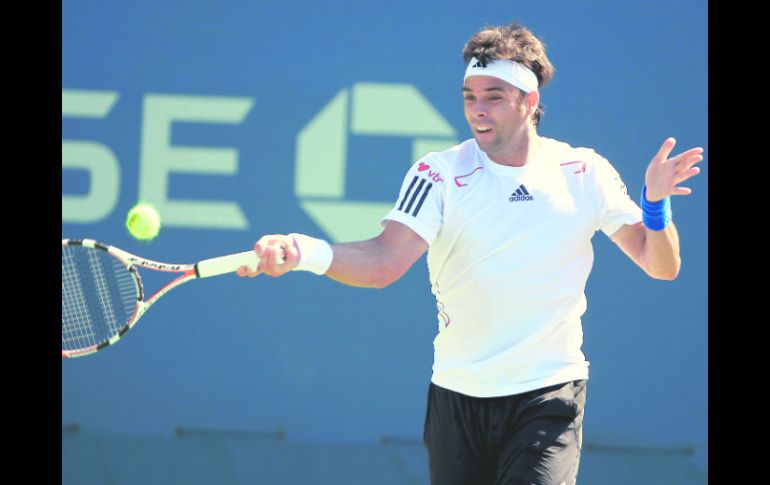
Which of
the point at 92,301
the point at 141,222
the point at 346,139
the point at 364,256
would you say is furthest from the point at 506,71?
the point at 346,139

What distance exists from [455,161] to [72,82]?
288cm

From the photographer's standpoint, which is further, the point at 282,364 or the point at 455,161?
the point at 282,364

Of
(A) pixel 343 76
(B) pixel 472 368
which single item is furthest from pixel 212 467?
(B) pixel 472 368

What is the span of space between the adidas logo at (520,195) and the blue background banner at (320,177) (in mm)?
2051

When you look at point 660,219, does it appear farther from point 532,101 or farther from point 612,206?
point 532,101

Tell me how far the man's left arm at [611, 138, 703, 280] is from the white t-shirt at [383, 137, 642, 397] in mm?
187

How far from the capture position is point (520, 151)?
3727 millimetres

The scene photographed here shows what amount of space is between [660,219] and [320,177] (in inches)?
97.1

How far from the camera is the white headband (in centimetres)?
371

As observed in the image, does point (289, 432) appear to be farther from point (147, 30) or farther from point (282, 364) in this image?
point (147, 30)

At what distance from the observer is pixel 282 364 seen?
567 cm

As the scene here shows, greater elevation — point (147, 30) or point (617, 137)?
point (147, 30)

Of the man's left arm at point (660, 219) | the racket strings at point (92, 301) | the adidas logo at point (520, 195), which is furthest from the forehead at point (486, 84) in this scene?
the racket strings at point (92, 301)

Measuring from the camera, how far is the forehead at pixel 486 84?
12.1ft
